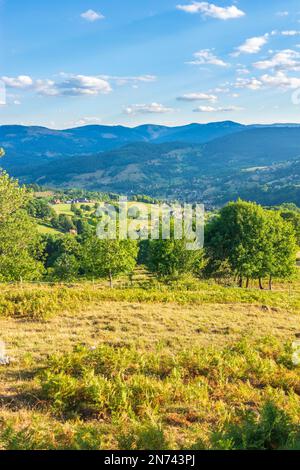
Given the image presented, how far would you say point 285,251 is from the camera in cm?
5066

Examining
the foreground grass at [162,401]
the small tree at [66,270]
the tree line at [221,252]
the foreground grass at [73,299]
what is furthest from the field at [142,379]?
the small tree at [66,270]

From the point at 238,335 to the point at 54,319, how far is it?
10045mm

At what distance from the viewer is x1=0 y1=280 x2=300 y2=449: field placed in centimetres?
879

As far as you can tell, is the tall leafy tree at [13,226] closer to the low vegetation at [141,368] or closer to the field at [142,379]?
the low vegetation at [141,368]

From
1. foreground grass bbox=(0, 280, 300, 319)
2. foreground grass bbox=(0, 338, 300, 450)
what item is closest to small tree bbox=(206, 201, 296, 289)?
foreground grass bbox=(0, 280, 300, 319)

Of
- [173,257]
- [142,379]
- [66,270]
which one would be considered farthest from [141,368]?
[66,270]

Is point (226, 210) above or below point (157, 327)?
above

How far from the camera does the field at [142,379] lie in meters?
8.79

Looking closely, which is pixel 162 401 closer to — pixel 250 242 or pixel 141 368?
pixel 141 368

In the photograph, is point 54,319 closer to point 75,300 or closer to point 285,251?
point 75,300

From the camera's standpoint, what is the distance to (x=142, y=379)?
1185 centimetres
